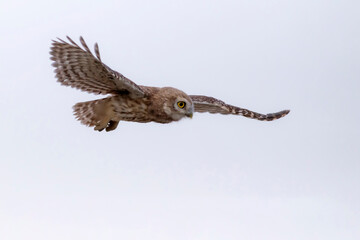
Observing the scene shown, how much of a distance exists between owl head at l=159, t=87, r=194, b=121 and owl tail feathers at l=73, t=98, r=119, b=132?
1.02 metres

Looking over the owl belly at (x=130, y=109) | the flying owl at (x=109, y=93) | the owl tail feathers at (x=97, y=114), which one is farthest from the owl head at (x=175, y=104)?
the owl tail feathers at (x=97, y=114)

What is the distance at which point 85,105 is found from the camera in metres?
14.8

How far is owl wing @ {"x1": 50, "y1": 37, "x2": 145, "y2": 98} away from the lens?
13.1m

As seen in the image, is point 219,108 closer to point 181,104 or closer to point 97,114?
point 181,104

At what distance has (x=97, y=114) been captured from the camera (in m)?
14.7

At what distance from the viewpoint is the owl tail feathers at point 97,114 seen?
14578mm

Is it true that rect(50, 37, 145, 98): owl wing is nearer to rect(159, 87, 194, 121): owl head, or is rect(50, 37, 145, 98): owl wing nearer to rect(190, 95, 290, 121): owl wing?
rect(159, 87, 194, 121): owl head

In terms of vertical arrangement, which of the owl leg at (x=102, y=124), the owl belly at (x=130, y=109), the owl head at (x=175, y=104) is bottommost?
the owl leg at (x=102, y=124)

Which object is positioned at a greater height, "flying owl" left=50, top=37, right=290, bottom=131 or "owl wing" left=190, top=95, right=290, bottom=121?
"owl wing" left=190, top=95, right=290, bottom=121

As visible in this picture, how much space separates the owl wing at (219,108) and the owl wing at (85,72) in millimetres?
1986

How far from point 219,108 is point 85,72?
347 centimetres

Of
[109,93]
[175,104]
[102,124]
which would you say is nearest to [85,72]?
[109,93]

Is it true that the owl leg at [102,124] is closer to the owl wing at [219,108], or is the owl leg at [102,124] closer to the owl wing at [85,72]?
the owl wing at [85,72]

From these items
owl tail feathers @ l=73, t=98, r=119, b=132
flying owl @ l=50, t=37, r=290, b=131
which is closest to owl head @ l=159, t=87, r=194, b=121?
flying owl @ l=50, t=37, r=290, b=131
